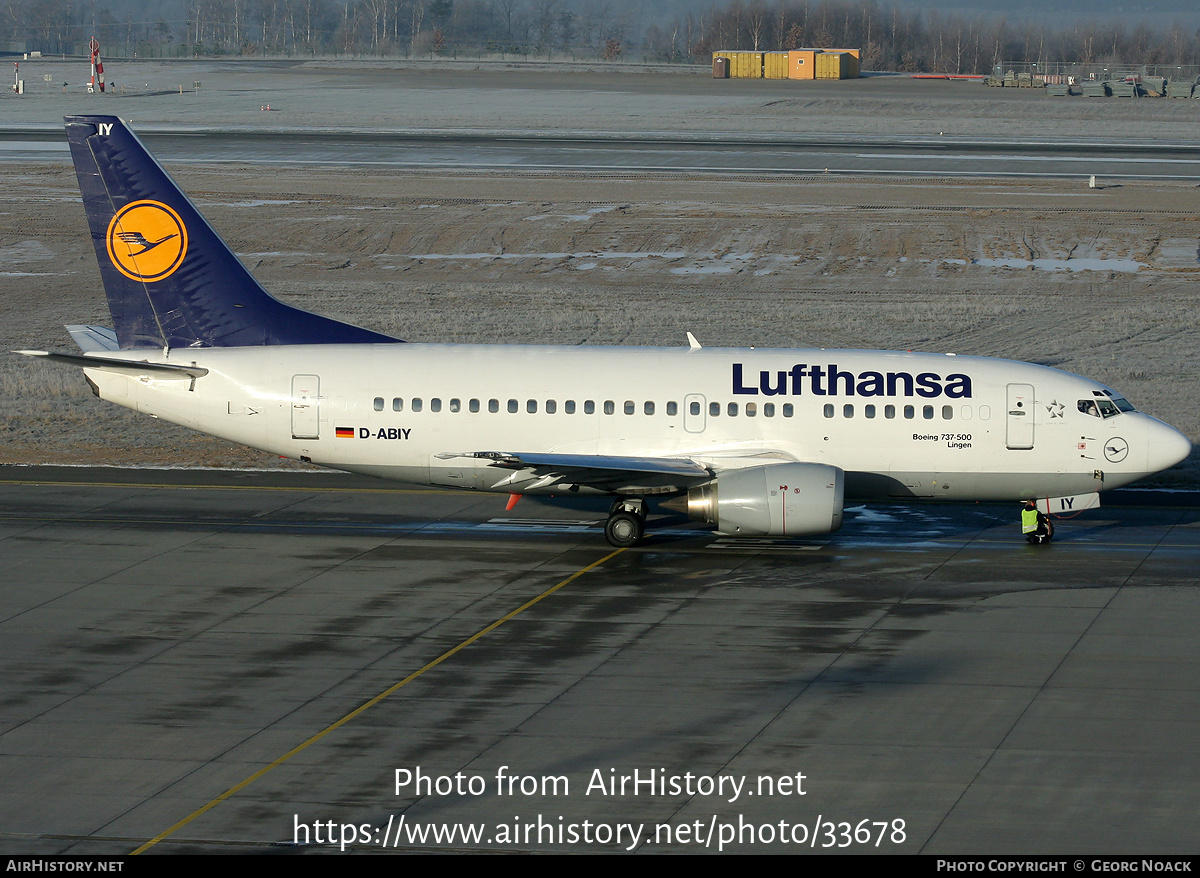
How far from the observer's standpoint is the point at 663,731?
64.7 ft

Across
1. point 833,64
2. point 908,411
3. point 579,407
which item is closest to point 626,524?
point 579,407

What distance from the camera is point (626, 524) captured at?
29469 millimetres

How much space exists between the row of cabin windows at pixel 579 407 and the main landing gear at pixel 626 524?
6.58 ft

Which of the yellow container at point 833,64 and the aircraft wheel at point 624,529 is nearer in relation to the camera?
the aircraft wheel at point 624,529

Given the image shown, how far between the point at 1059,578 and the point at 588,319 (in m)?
28.7

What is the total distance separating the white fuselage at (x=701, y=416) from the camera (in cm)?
2942

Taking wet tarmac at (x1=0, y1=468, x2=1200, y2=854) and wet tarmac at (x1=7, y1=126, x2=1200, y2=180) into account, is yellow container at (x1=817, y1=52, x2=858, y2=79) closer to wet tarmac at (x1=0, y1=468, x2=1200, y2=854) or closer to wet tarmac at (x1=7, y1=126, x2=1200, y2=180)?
wet tarmac at (x1=7, y1=126, x2=1200, y2=180)

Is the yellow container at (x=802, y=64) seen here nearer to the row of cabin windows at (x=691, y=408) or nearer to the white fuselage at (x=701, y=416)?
the white fuselage at (x=701, y=416)

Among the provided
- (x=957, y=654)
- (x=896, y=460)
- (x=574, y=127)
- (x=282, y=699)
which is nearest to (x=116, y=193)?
(x=282, y=699)

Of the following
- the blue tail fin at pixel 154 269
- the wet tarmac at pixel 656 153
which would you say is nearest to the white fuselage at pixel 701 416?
the blue tail fin at pixel 154 269

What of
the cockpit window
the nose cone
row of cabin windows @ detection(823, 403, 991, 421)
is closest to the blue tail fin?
row of cabin windows @ detection(823, 403, 991, 421)

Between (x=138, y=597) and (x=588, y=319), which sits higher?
(x=588, y=319)

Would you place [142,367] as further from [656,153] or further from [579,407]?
Answer: [656,153]
